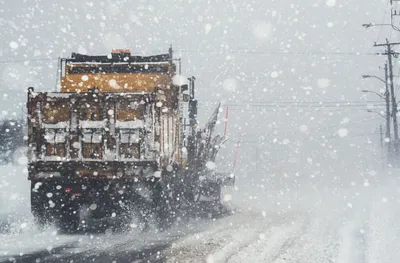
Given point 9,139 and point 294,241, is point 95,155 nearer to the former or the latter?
point 294,241

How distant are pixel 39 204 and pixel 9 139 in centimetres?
5685

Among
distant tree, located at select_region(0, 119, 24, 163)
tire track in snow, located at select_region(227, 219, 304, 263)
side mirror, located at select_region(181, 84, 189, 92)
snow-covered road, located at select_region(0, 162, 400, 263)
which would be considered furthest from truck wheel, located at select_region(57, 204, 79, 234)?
distant tree, located at select_region(0, 119, 24, 163)

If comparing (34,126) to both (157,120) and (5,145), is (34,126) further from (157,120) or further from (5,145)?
(5,145)

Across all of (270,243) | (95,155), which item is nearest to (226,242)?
(270,243)

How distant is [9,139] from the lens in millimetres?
63562

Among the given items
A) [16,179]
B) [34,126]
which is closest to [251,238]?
[34,126]

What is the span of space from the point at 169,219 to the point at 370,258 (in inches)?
220

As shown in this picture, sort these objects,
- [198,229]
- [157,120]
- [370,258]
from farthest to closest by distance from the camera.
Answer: [198,229] < [157,120] < [370,258]

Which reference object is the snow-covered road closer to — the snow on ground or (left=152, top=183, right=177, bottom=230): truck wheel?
the snow on ground

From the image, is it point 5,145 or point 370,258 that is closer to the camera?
point 370,258

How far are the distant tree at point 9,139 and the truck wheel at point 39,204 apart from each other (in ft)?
177

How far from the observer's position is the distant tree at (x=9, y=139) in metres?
61.7

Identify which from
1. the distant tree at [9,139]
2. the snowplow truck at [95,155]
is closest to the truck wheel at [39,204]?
the snowplow truck at [95,155]

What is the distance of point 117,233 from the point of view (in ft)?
35.2
